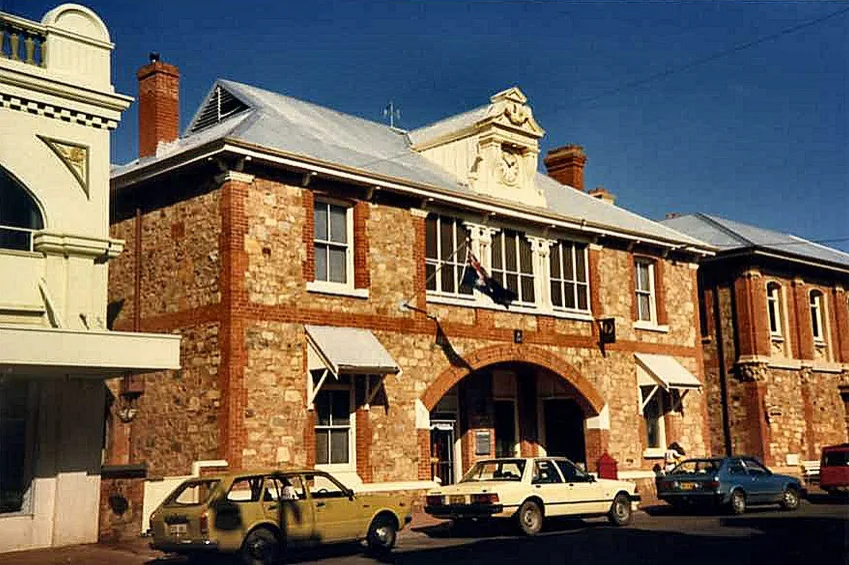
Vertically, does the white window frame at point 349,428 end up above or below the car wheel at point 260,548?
above

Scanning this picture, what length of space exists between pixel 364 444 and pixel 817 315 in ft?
72.0

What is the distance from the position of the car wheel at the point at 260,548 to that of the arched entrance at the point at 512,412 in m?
9.67

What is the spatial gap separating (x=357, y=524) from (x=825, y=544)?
758cm

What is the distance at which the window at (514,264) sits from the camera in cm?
2572

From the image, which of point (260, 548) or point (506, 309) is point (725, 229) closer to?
point (506, 309)

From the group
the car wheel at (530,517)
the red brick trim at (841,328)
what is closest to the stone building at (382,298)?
the car wheel at (530,517)

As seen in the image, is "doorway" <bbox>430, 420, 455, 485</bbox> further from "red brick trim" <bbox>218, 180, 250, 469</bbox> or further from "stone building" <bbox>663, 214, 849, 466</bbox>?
"stone building" <bbox>663, 214, 849, 466</bbox>

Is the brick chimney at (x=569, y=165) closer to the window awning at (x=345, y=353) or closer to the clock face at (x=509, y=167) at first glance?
the clock face at (x=509, y=167)

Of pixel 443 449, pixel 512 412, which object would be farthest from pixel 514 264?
pixel 443 449

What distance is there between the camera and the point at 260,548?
48.1 ft

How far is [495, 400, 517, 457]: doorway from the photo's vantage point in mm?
27688

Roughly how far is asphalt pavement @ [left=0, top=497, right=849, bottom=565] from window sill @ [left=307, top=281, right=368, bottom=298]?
16.7ft

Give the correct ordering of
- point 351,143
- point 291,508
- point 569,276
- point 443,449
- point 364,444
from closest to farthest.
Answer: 1. point 291,508
2. point 364,444
3. point 351,143
4. point 443,449
5. point 569,276

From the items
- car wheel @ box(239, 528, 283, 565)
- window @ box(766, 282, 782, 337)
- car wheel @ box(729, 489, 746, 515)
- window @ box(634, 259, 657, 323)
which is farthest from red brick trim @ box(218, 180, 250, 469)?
window @ box(766, 282, 782, 337)
